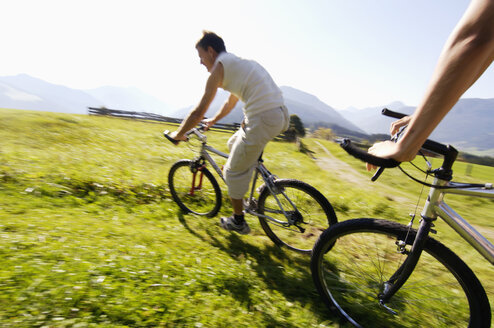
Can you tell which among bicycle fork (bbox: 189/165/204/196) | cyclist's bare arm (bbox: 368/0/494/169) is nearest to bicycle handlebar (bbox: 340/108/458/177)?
cyclist's bare arm (bbox: 368/0/494/169)

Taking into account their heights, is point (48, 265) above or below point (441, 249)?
below

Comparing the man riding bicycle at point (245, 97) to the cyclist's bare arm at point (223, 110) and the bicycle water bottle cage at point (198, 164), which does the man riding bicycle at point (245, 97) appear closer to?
the cyclist's bare arm at point (223, 110)

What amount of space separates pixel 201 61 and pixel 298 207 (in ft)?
8.45

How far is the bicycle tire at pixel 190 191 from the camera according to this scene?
4555mm

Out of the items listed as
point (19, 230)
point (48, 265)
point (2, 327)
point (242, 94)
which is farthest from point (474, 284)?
point (19, 230)

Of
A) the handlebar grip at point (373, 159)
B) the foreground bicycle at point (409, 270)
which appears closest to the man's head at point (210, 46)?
the foreground bicycle at point (409, 270)

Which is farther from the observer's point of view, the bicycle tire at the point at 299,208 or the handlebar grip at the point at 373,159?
the bicycle tire at the point at 299,208

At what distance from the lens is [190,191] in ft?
15.9

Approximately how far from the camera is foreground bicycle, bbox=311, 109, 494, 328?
1.81m

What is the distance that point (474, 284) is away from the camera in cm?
187

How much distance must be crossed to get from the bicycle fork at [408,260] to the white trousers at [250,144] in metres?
1.93

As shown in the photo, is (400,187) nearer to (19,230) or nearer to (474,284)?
(474,284)

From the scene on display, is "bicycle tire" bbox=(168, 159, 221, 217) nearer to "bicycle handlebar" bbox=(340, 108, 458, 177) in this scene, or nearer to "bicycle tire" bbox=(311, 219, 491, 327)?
"bicycle tire" bbox=(311, 219, 491, 327)

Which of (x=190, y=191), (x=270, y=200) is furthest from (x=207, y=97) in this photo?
(x=190, y=191)
